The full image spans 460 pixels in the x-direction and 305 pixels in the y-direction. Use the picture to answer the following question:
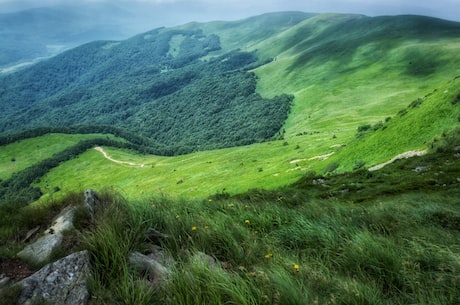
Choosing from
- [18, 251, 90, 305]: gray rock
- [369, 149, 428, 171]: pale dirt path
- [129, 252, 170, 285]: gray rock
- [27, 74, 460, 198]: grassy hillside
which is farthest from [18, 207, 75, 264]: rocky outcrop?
[369, 149, 428, 171]: pale dirt path

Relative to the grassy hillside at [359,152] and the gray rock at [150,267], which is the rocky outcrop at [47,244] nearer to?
the gray rock at [150,267]

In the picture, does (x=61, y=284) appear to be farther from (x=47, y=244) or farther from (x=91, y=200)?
(x=91, y=200)

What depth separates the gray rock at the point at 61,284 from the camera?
5539mm

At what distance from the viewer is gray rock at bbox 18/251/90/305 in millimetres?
5539

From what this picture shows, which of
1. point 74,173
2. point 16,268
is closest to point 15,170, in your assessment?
point 74,173

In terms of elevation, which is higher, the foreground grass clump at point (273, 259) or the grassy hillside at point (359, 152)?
the foreground grass clump at point (273, 259)

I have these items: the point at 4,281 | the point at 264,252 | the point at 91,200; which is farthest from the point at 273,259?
the point at 91,200

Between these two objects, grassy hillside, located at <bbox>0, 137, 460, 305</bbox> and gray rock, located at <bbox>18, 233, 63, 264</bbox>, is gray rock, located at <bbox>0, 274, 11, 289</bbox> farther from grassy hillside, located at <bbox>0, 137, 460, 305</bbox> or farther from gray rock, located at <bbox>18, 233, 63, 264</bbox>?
grassy hillside, located at <bbox>0, 137, 460, 305</bbox>

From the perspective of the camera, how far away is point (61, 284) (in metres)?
5.80

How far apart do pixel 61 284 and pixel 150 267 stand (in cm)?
150

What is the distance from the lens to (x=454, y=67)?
141 meters

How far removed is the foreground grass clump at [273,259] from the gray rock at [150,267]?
0.16 m

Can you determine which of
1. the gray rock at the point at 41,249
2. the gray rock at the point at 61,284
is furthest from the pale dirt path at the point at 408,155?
the gray rock at the point at 61,284

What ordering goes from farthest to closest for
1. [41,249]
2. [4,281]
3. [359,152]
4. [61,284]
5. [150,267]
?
[359,152] → [41,249] → [150,267] → [4,281] → [61,284]
